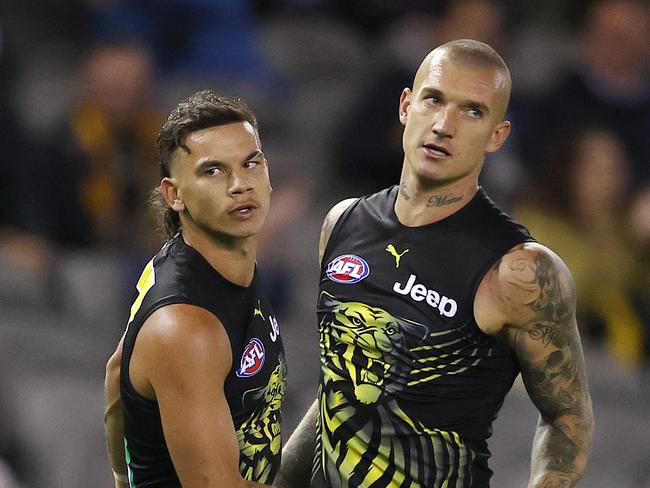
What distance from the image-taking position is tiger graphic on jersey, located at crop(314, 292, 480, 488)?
378 centimetres

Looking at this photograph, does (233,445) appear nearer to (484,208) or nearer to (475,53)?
(484,208)

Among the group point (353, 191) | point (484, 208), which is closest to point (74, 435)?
point (353, 191)

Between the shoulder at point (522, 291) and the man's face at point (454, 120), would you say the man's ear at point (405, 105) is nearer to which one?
the man's face at point (454, 120)

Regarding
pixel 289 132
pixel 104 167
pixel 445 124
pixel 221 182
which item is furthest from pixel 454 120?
pixel 289 132

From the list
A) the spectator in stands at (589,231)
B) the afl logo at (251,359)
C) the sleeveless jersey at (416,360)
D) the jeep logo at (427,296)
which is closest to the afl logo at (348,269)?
the sleeveless jersey at (416,360)

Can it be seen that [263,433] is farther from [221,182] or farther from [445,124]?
[445,124]

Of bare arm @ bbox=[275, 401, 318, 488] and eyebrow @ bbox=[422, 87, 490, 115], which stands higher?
eyebrow @ bbox=[422, 87, 490, 115]

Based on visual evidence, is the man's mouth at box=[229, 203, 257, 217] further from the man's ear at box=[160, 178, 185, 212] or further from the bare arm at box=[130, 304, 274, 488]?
the bare arm at box=[130, 304, 274, 488]

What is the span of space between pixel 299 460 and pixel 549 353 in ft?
3.19

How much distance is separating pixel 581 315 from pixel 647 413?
70cm

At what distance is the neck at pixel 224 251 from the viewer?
Result: 12.3ft

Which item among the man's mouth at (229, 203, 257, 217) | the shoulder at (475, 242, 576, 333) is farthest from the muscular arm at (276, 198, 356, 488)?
the shoulder at (475, 242, 576, 333)

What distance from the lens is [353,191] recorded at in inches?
314

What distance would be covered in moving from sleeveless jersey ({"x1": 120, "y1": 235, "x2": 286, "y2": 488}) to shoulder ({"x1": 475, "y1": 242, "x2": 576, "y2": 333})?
2.10ft
